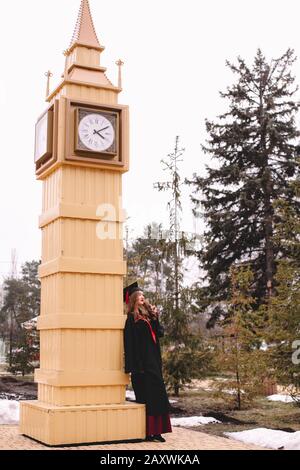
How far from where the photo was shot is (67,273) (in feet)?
26.5

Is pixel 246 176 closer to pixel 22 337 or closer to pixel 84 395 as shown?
pixel 22 337

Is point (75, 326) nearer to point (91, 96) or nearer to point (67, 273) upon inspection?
point (67, 273)

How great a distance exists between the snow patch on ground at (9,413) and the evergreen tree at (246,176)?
36.2 ft

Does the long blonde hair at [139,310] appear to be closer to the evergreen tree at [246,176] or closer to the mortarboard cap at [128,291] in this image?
the mortarboard cap at [128,291]

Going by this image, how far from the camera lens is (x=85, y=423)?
7.73 m

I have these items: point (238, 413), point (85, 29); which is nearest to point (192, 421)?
point (238, 413)

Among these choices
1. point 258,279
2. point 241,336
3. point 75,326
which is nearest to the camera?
point 75,326

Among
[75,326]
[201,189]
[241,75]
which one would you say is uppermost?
[241,75]

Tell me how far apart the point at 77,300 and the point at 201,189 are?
15027mm

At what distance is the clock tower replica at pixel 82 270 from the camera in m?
7.87

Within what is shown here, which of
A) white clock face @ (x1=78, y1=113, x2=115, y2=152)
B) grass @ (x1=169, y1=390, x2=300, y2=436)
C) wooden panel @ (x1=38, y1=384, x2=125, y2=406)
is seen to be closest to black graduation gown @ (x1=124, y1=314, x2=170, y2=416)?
wooden panel @ (x1=38, y1=384, x2=125, y2=406)

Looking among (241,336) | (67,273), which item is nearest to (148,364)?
(67,273)

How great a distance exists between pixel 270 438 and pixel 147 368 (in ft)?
5.88

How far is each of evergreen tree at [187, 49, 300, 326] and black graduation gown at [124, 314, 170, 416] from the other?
13.1 meters
